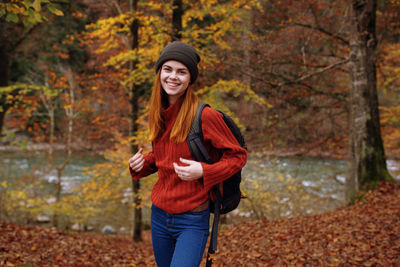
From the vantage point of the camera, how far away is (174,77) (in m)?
1.86

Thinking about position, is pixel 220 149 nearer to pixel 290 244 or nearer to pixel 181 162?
pixel 181 162

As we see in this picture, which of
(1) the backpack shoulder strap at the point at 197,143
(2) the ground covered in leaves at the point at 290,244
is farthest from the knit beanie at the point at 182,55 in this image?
(2) the ground covered in leaves at the point at 290,244

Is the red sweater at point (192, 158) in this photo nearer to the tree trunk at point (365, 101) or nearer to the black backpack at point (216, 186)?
the black backpack at point (216, 186)

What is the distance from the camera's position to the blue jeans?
67.5 inches

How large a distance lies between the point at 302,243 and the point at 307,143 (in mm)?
6777

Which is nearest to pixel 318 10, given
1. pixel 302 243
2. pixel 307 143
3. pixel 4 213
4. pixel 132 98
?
pixel 307 143

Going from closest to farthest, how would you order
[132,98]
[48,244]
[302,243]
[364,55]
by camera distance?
[302,243]
[48,244]
[364,55]
[132,98]

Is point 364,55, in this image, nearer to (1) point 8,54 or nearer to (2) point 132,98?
(2) point 132,98

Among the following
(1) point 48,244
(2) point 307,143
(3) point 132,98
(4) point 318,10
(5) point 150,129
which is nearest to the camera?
(5) point 150,129

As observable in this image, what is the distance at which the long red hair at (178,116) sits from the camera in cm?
181

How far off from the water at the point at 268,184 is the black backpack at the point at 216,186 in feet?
14.3

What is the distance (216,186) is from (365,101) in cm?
622

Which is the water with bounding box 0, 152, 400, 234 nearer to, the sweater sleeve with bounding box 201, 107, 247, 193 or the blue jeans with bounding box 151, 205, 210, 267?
the blue jeans with bounding box 151, 205, 210, 267

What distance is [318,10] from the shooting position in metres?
9.05
